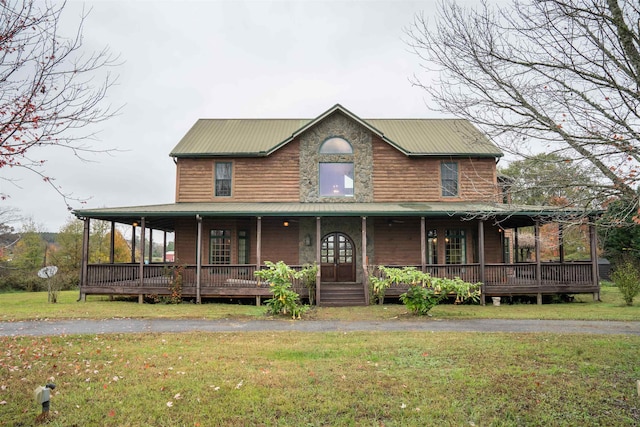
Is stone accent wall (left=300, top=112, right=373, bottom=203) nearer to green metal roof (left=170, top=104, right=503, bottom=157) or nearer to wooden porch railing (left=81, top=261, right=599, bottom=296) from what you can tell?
green metal roof (left=170, top=104, right=503, bottom=157)

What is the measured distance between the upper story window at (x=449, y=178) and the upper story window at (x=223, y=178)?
9879mm

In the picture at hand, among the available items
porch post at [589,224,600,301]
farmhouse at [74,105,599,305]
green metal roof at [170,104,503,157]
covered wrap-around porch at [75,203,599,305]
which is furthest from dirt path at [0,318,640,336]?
green metal roof at [170,104,503,157]

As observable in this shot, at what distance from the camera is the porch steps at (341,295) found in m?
15.7

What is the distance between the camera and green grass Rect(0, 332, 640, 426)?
4754 mm

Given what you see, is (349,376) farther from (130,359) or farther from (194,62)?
(194,62)

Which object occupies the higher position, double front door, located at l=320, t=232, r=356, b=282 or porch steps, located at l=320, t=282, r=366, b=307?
double front door, located at l=320, t=232, r=356, b=282

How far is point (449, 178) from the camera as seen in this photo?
19594mm

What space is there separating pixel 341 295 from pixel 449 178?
7811 mm

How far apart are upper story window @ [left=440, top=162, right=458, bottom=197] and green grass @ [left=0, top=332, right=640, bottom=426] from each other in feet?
36.1

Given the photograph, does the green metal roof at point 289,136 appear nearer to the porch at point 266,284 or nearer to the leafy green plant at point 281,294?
the porch at point 266,284

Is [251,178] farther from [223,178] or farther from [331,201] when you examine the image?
[331,201]

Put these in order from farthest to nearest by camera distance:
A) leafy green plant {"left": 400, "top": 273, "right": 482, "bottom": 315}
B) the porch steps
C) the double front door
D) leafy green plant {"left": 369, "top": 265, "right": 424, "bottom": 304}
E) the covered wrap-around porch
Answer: the double front door → the covered wrap-around porch → the porch steps → leafy green plant {"left": 369, "top": 265, "right": 424, "bottom": 304} → leafy green plant {"left": 400, "top": 273, "right": 482, "bottom": 315}

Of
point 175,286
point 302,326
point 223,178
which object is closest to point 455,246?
point 302,326

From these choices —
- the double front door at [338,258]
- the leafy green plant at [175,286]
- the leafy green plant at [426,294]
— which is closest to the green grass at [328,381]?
the leafy green plant at [426,294]
